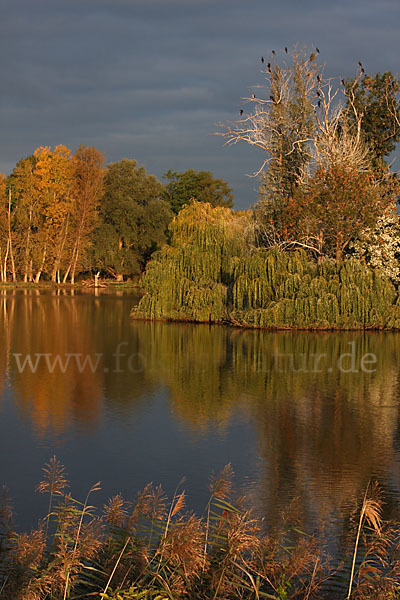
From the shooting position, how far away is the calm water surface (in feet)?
26.3

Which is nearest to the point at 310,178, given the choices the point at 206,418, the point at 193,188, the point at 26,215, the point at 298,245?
the point at 298,245

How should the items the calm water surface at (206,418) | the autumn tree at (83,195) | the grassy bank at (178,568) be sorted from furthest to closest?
the autumn tree at (83,195), the calm water surface at (206,418), the grassy bank at (178,568)

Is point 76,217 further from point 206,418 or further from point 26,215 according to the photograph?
point 206,418

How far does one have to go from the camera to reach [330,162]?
100ft

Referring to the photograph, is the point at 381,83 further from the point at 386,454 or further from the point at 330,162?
the point at 386,454

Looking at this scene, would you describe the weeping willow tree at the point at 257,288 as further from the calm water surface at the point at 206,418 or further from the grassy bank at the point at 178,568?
the grassy bank at the point at 178,568

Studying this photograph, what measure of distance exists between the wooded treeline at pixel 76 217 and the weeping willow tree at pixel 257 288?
30.8 m

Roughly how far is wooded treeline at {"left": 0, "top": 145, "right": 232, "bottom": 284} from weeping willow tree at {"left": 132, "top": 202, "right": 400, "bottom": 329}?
30.8 m

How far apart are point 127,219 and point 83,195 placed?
5058mm

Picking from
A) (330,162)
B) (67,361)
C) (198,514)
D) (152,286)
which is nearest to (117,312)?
(152,286)

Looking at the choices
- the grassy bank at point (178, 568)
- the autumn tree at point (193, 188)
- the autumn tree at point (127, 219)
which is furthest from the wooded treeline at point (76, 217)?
the grassy bank at point (178, 568)

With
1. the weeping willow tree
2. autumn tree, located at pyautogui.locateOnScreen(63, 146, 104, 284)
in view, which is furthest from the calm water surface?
autumn tree, located at pyautogui.locateOnScreen(63, 146, 104, 284)

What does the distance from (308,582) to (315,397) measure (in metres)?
8.04

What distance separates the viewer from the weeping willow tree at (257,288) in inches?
1013
